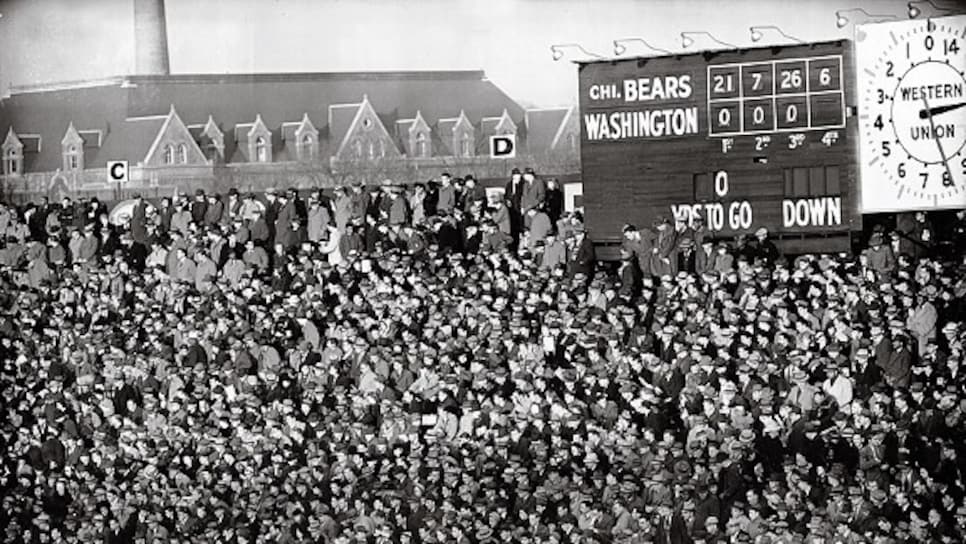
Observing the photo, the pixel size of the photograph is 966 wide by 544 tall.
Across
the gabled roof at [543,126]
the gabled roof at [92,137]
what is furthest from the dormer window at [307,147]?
the gabled roof at [543,126]

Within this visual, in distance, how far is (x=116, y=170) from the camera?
9219 mm

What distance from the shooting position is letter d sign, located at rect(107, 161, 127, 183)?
30.2ft

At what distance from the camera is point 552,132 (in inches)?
344

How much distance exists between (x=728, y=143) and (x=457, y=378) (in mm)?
1589

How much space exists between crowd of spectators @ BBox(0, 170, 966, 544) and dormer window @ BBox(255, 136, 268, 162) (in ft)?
0.65

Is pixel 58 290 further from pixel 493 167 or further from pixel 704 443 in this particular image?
pixel 704 443

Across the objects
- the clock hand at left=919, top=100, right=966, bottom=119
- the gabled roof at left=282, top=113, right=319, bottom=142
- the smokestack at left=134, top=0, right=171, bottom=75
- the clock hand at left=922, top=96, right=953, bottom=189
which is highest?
the smokestack at left=134, top=0, right=171, bottom=75

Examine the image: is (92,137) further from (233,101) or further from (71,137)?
(233,101)

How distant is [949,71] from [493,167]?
8.20 ft

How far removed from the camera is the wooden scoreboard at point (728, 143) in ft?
26.3

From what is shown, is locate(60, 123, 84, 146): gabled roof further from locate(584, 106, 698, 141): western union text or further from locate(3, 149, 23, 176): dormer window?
locate(584, 106, 698, 141): western union text

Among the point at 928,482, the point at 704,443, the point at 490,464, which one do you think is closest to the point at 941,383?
the point at 928,482

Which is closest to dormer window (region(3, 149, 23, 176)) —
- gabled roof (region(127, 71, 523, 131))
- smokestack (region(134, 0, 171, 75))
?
gabled roof (region(127, 71, 523, 131))

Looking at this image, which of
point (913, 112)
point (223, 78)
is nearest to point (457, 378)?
point (223, 78)
